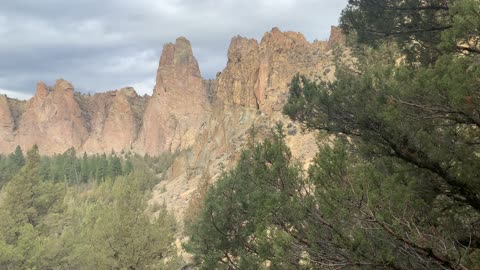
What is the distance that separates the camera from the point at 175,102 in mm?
136250

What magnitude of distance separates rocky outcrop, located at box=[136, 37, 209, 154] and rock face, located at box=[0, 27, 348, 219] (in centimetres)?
32

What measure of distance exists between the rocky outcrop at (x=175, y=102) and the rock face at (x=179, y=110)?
32cm

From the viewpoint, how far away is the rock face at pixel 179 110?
6144cm

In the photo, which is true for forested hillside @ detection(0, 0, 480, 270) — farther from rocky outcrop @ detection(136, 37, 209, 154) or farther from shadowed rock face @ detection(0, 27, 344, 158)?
rocky outcrop @ detection(136, 37, 209, 154)

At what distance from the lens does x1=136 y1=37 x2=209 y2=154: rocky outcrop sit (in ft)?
435

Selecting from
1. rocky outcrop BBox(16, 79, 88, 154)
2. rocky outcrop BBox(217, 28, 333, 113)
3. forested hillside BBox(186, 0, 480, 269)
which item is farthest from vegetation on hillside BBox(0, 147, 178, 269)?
rocky outcrop BBox(16, 79, 88, 154)

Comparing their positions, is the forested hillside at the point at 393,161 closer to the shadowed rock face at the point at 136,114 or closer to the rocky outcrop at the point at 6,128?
the shadowed rock face at the point at 136,114

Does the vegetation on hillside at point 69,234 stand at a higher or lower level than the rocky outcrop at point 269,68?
lower

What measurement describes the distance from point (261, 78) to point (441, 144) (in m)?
56.9

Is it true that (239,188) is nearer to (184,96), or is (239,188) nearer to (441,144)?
(441,144)

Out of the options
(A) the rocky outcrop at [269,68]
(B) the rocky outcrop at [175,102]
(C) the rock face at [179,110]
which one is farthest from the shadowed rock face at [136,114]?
(A) the rocky outcrop at [269,68]

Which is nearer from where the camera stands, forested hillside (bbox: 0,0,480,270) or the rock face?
forested hillside (bbox: 0,0,480,270)

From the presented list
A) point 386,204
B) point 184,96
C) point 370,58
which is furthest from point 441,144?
point 184,96

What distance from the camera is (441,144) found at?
6168 millimetres
